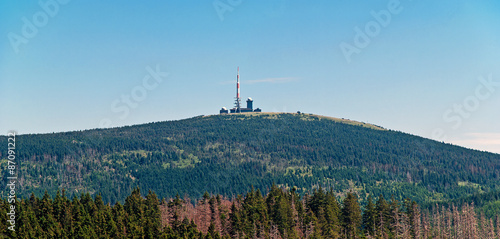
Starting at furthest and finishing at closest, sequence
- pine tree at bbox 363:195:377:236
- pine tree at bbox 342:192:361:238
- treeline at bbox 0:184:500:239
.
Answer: pine tree at bbox 342:192:361:238
pine tree at bbox 363:195:377:236
treeline at bbox 0:184:500:239

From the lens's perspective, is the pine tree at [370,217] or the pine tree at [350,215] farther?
the pine tree at [350,215]

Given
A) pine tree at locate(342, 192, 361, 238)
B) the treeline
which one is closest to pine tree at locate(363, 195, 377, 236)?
the treeline

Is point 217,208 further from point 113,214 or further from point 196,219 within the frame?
point 113,214

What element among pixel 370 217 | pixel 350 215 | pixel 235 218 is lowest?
pixel 370 217

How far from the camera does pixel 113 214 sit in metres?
116

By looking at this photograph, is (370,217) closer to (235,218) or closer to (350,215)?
(350,215)

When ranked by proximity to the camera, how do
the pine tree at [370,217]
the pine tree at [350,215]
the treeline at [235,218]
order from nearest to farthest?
1. the treeline at [235,218]
2. the pine tree at [370,217]
3. the pine tree at [350,215]

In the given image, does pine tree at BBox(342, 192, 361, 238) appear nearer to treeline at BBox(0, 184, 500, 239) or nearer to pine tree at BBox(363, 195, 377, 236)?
treeline at BBox(0, 184, 500, 239)

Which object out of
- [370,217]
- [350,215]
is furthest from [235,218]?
[370,217]

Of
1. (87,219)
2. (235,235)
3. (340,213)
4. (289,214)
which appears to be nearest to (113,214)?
(87,219)

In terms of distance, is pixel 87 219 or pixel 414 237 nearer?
pixel 87 219

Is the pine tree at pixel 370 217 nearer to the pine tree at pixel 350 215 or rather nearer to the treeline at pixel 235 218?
the treeline at pixel 235 218

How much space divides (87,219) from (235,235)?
29.0 m

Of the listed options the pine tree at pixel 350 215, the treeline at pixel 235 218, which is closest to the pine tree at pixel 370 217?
the treeline at pixel 235 218
